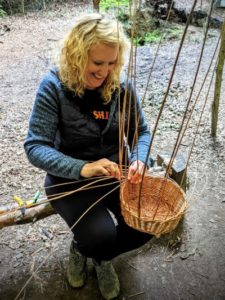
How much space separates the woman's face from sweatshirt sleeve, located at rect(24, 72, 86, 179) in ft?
0.48

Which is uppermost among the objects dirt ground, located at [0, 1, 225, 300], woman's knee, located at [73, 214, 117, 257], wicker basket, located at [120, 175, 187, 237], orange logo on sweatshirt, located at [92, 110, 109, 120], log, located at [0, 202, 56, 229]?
orange logo on sweatshirt, located at [92, 110, 109, 120]

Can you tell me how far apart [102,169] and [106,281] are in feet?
1.99

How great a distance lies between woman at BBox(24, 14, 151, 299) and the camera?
140 centimetres

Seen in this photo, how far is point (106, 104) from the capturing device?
5.17 feet

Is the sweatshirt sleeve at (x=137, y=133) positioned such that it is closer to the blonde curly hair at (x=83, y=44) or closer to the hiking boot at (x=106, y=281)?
the blonde curly hair at (x=83, y=44)

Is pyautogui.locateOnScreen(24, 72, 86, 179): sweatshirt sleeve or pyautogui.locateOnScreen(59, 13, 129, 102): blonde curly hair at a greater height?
pyautogui.locateOnScreen(59, 13, 129, 102): blonde curly hair

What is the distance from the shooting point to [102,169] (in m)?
1.36

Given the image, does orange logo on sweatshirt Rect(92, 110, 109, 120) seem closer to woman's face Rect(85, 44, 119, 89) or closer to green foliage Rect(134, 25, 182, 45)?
woman's face Rect(85, 44, 119, 89)

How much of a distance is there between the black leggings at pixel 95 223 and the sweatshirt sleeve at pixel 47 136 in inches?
4.3

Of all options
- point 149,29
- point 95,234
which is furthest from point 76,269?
point 149,29

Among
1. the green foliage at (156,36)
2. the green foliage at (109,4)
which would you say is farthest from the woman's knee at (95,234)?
the green foliage at (109,4)

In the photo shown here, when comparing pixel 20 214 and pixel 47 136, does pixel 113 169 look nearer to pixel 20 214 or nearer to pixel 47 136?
pixel 47 136

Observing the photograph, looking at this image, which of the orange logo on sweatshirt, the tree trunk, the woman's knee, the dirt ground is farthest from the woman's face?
the tree trunk

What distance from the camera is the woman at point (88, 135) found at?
1.40m
